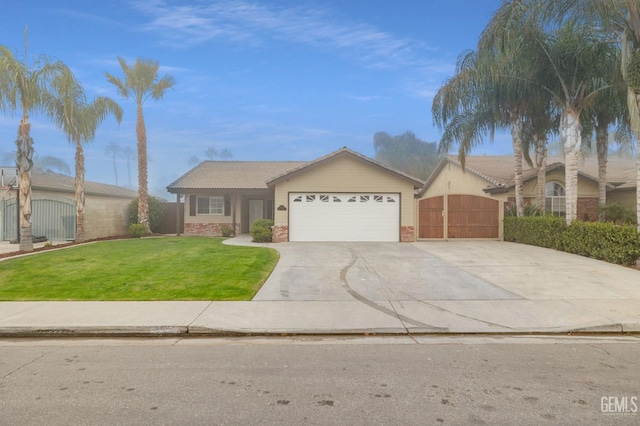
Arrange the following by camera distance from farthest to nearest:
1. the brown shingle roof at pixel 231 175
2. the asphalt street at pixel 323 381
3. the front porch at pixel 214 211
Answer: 1. the front porch at pixel 214 211
2. the brown shingle roof at pixel 231 175
3. the asphalt street at pixel 323 381

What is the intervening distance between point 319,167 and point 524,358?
44.5ft

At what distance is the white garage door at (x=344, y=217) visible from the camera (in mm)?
17375

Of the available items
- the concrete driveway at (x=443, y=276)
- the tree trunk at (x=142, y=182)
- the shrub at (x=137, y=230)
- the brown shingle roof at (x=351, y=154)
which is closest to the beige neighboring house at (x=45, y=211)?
the shrub at (x=137, y=230)

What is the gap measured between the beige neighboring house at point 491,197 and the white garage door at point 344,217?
1.63 m

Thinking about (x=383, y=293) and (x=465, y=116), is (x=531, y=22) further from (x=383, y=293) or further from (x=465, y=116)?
(x=383, y=293)

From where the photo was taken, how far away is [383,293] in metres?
8.20

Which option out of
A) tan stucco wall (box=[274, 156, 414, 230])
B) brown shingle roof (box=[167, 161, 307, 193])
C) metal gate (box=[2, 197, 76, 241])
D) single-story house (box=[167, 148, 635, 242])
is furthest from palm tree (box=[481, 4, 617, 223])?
metal gate (box=[2, 197, 76, 241])

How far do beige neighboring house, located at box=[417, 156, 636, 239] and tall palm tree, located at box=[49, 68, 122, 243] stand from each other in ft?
51.0

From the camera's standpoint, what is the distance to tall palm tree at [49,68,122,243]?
15.3 meters

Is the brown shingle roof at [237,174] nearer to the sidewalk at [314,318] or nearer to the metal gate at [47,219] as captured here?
the metal gate at [47,219]

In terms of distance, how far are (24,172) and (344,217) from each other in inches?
494

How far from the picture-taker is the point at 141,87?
20391 millimetres

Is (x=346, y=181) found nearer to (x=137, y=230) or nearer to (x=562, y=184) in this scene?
(x=137, y=230)

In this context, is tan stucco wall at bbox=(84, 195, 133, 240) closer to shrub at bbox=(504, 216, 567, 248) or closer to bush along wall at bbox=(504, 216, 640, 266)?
shrub at bbox=(504, 216, 567, 248)
